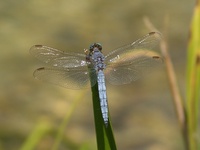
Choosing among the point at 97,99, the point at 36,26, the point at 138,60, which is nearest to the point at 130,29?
the point at 36,26

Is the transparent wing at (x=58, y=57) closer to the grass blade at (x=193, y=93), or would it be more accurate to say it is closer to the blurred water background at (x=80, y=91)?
the grass blade at (x=193, y=93)

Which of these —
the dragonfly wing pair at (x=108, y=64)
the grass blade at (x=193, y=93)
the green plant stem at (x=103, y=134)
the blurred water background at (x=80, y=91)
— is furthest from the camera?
the blurred water background at (x=80, y=91)

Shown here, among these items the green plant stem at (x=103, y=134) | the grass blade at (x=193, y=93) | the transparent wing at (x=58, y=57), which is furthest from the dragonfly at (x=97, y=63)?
the green plant stem at (x=103, y=134)

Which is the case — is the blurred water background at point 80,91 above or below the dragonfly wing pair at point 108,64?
above

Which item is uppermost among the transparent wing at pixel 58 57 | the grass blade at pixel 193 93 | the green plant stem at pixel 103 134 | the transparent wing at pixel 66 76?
the transparent wing at pixel 58 57

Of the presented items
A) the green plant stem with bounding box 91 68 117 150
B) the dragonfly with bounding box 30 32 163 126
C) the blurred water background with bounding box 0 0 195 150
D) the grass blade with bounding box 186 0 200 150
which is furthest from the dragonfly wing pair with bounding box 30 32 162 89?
the blurred water background with bounding box 0 0 195 150

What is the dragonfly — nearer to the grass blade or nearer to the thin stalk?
the grass blade
